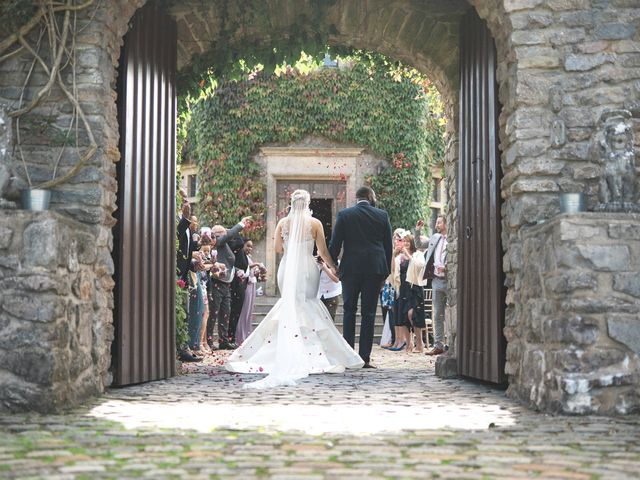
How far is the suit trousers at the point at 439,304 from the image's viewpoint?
404 inches

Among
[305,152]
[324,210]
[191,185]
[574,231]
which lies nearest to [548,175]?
[574,231]

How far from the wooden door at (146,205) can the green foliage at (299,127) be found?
9.84 meters

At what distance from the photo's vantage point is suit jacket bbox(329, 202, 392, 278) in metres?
8.42

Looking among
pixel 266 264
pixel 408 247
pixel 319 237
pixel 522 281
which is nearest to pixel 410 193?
pixel 266 264

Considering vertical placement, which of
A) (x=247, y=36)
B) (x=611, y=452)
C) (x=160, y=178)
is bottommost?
(x=611, y=452)

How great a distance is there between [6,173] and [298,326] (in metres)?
3.51

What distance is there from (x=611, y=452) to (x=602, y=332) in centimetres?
139

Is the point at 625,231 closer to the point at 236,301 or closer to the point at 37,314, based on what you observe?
the point at 37,314

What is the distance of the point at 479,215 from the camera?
22.8 ft

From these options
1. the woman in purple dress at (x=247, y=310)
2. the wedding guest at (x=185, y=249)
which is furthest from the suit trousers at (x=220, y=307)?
the wedding guest at (x=185, y=249)

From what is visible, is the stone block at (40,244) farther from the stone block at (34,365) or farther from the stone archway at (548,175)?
the stone archway at (548,175)

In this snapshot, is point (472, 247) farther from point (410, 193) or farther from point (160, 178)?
point (410, 193)

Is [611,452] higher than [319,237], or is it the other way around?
[319,237]

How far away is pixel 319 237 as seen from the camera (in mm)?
8742
